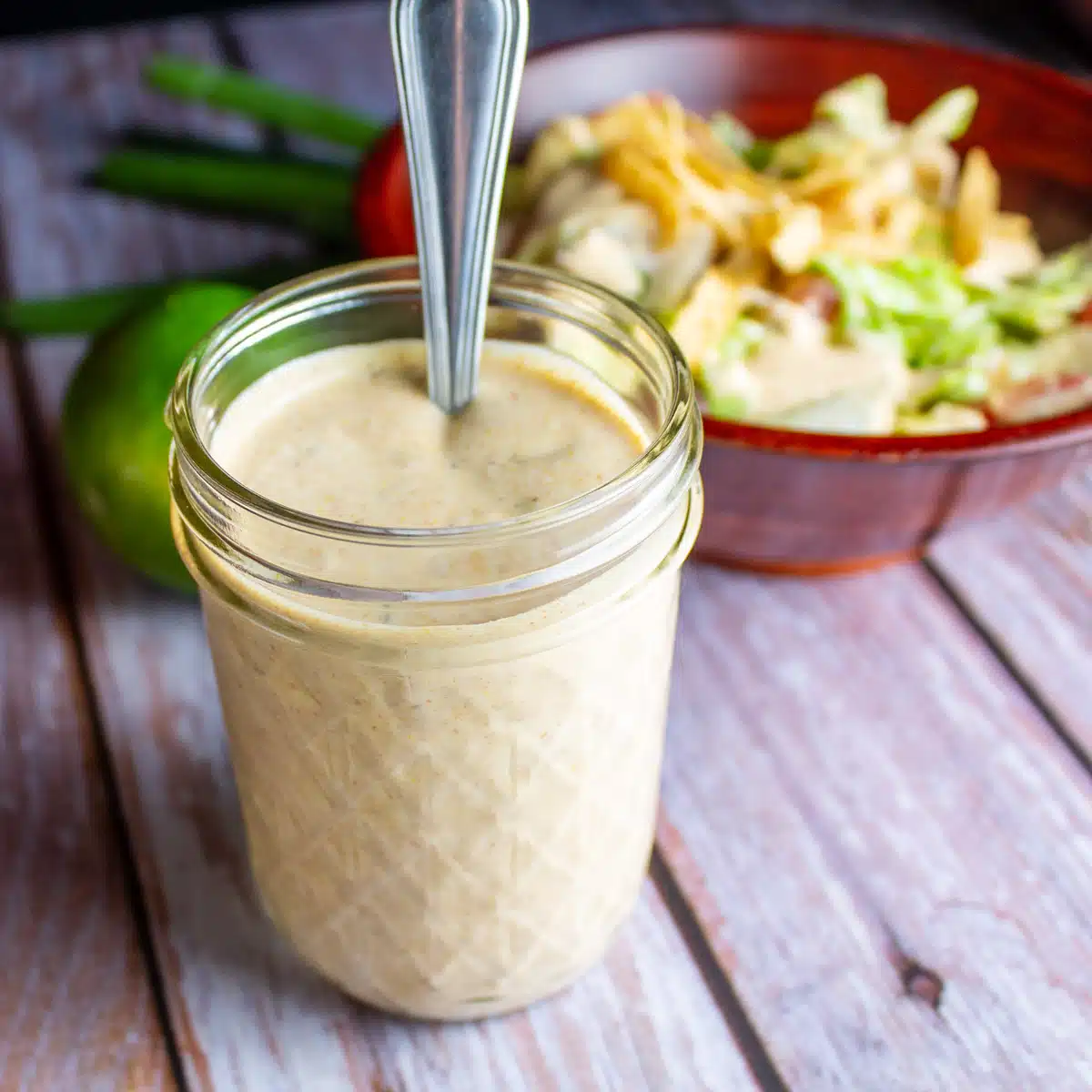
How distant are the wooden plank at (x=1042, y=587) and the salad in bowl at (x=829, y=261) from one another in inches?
4.0

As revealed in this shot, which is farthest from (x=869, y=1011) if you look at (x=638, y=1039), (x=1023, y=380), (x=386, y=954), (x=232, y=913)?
(x=1023, y=380)

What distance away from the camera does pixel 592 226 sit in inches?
42.9

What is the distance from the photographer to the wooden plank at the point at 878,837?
0.76m

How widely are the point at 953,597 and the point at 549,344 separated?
18.1 inches

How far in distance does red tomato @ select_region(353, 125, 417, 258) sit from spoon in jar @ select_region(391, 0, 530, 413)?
0.34 metres

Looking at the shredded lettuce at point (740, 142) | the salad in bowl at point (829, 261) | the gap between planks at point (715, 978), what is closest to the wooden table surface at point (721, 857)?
the gap between planks at point (715, 978)

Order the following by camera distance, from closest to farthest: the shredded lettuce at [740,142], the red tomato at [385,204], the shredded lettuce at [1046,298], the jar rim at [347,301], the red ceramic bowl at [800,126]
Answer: the jar rim at [347,301], the red ceramic bowl at [800,126], the red tomato at [385,204], the shredded lettuce at [1046,298], the shredded lettuce at [740,142]

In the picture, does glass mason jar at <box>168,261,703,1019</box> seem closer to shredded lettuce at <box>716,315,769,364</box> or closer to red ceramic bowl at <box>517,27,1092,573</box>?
red ceramic bowl at <box>517,27,1092,573</box>

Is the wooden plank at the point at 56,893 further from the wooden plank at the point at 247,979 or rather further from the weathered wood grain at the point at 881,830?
the weathered wood grain at the point at 881,830

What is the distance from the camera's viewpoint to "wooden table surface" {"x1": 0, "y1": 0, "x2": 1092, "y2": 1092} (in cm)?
75

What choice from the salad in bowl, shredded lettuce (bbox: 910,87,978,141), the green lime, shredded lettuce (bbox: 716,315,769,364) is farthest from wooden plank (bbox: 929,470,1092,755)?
the green lime

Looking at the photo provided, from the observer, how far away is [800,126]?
129 centimetres

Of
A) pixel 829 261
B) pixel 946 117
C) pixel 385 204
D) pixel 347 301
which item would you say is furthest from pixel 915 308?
pixel 347 301

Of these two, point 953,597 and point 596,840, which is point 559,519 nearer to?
point 596,840
